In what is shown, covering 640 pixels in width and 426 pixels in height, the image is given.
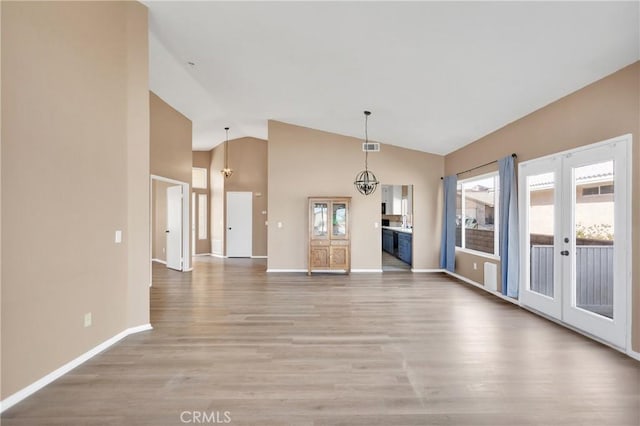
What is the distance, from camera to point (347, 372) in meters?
2.46

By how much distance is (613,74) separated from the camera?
2.93 m

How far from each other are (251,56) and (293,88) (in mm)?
957

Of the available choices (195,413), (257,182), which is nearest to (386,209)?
(257,182)

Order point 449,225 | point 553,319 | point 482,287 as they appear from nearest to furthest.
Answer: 1. point 553,319
2. point 482,287
3. point 449,225

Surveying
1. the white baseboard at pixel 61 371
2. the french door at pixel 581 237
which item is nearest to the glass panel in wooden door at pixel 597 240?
the french door at pixel 581 237

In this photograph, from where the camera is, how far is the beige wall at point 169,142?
5629 millimetres

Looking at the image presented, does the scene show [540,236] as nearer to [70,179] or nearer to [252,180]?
[70,179]

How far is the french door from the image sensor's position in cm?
288

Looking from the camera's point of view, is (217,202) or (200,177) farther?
(200,177)

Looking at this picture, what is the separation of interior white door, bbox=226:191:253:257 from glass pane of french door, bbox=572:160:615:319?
25.8ft

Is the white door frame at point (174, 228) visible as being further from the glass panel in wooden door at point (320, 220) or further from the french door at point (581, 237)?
the french door at point (581, 237)

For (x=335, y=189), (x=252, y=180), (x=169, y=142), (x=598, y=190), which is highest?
(x=169, y=142)
